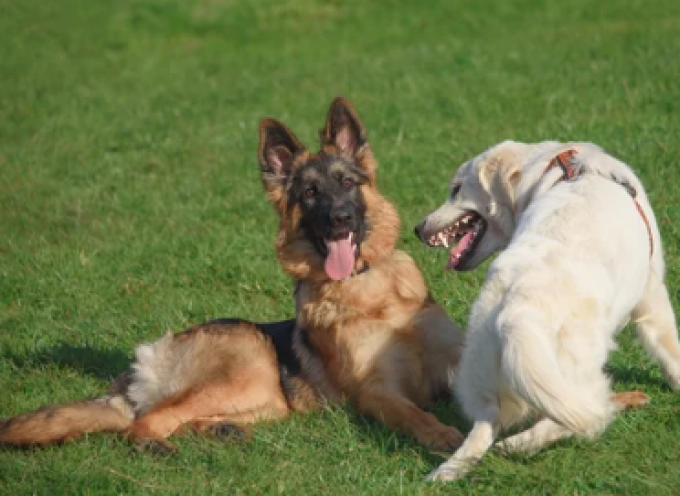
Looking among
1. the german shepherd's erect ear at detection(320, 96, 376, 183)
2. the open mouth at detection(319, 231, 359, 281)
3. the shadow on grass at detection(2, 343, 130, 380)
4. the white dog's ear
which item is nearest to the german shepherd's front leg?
the open mouth at detection(319, 231, 359, 281)

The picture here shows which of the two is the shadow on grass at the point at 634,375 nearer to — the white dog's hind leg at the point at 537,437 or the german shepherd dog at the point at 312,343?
the german shepherd dog at the point at 312,343

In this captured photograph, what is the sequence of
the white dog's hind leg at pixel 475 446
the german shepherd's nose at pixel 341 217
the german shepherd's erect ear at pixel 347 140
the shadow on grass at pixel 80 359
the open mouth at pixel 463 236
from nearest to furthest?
the white dog's hind leg at pixel 475 446 → the german shepherd's nose at pixel 341 217 → the open mouth at pixel 463 236 → the german shepherd's erect ear at pixel 347 140 → the shadow on grass at pixel 80 359

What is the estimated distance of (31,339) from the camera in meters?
8.46

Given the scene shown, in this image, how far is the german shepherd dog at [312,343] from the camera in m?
6.65

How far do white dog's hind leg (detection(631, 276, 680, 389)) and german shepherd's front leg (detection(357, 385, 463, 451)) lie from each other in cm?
129

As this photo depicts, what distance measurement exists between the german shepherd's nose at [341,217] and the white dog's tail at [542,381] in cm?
234

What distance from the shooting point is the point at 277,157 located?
7.39m

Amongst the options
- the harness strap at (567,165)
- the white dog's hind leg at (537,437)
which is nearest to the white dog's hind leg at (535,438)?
the white dog's hind leg at (537,437)

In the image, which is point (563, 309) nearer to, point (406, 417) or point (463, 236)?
point (406, 417)

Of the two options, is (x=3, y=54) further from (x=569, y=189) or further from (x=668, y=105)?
(x=569, y=189)

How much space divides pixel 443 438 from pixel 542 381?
1.43m

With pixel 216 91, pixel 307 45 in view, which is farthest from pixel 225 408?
pixel 307 45

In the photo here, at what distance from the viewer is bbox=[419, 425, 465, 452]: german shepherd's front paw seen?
6004 mm

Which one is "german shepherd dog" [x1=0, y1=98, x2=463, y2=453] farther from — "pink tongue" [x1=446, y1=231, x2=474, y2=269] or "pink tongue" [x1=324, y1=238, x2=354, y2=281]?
"pink tongue" [x1=446, y1=231, x2=474, y2=269]
